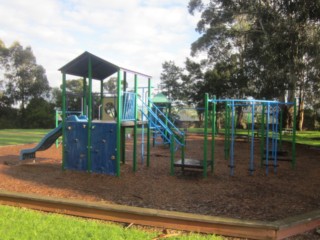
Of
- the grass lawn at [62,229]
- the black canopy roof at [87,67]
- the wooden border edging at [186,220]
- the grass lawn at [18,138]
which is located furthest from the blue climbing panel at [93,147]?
the grass lawn at [18,138]

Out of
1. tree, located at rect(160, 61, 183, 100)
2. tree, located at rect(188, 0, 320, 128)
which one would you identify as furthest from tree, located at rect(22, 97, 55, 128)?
tree, located at rect(188, 0, 320, 128)

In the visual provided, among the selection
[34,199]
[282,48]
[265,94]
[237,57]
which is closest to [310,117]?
[237,57]

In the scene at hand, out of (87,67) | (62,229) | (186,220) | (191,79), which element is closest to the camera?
(62,229)

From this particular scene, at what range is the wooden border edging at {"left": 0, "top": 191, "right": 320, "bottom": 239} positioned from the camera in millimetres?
4359

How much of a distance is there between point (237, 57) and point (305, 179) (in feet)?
88.9

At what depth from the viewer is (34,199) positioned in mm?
5480

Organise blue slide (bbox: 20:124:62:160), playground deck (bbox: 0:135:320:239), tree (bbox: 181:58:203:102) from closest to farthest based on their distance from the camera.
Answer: playground deck (bbox: 0:135:320:239)
blue slide (bbox: 20:124:62:160)
tree (bbox: 181:58:203:102)

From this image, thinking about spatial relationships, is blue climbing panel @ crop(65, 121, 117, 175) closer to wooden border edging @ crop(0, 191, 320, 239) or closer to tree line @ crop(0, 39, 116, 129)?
wooden border edging @ crop(0, 191, 320, 239)

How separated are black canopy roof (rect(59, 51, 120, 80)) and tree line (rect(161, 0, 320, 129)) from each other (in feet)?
28.0

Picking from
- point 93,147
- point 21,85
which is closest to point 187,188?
point 93,147

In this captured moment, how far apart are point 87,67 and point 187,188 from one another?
488 cm

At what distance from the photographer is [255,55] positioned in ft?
65.6

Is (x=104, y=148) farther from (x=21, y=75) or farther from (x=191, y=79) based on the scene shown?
(x=21, y=75)

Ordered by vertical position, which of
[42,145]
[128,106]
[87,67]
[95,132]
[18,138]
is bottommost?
[18,138]
